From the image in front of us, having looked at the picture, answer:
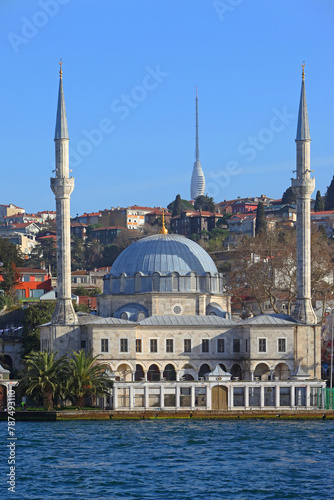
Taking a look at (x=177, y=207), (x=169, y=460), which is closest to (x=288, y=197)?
(x=177, y=207)

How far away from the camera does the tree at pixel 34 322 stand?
66625 mm

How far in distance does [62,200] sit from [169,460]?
2111cm

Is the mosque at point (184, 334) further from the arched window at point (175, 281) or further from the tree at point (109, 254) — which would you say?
the tree at point (109, 254)

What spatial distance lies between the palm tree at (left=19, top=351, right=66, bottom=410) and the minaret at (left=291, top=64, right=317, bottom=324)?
12998 mm

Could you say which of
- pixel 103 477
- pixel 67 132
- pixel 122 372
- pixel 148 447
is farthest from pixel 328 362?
pixel 103 477

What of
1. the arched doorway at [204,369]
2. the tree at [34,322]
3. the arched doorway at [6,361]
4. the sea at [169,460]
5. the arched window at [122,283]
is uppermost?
the arched window at [122,283]

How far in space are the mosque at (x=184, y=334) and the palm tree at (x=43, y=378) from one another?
2.77 m

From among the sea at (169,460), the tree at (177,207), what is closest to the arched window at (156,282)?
the sea at (169,460)

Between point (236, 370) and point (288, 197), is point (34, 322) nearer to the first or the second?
point (236, 370)

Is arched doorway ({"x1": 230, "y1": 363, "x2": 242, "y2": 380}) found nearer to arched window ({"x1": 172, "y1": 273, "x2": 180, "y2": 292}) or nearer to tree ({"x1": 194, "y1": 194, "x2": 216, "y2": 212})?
arched window ({"x1": 172, "y1": 273, "x2": 180, "y2": 292})

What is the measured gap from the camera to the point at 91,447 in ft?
131

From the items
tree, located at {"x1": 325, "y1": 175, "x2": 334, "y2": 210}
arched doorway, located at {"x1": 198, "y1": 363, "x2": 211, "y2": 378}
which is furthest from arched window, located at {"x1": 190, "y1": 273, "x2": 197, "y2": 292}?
tree, located at {"x1": 325, "y1": 175, "x2": 334, "y2": 210}

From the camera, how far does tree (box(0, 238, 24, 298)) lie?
83.5 m

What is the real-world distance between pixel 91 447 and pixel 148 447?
198 cm
